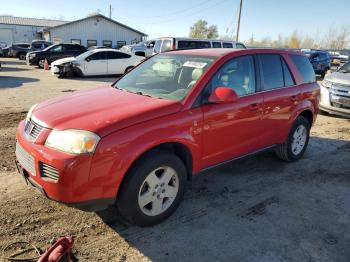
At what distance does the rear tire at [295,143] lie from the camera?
516 cm

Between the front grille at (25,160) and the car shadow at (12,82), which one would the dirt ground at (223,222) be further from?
the car shadow at (12,82)

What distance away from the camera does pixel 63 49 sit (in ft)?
71.3

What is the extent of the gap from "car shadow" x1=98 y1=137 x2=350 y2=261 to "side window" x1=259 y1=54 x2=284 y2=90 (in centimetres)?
136

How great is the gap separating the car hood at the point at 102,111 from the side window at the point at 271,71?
165cm

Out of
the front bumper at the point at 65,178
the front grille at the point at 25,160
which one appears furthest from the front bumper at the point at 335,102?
the front grille at the point at 25,160

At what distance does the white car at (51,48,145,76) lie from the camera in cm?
1659

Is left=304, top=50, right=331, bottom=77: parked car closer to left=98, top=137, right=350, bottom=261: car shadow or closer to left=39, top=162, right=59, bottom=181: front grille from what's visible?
left=98, top=137, right=350, bottom=261: car shadow

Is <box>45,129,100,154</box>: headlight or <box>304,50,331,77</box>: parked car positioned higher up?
<box>304,50,331,77</box>: parked car

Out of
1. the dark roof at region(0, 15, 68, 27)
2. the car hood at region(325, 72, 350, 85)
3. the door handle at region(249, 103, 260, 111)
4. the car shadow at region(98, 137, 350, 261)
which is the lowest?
the car shadow at region(98, 137, 350, 261)

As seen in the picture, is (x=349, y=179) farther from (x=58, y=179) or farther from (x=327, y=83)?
(x=327, y=83)

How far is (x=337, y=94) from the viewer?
8547 mm

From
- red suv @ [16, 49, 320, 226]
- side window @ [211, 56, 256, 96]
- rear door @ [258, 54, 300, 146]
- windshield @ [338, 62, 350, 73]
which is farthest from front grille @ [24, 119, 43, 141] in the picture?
windshield @ [338, 62, 350, 73]

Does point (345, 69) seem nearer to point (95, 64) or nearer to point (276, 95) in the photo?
point (276, 95)

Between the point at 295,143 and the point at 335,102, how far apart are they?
13.5 feet
